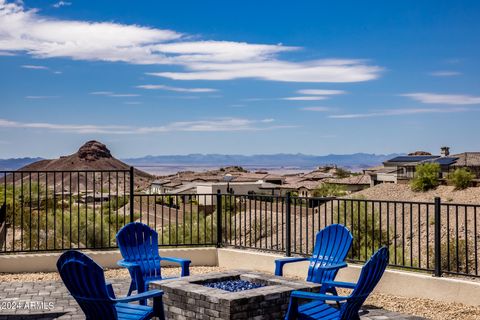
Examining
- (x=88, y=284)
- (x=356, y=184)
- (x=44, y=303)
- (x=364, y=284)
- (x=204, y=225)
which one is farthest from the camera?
(x=356, y=184)

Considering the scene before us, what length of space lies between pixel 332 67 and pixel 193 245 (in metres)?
110

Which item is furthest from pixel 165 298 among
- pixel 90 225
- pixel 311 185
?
pixel 311 185

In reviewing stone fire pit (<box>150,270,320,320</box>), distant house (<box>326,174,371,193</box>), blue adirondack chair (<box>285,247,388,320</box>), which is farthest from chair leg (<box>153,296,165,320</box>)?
distant house (<box>326,174,371,193</box>)

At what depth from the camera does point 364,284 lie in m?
5.22

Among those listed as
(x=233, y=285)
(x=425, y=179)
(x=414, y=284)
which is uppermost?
(x=233, y=285)

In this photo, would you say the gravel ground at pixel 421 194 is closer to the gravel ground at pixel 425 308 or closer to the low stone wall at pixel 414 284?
the low stone wall at pixel 414 284

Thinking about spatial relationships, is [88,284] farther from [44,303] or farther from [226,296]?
[44,303]

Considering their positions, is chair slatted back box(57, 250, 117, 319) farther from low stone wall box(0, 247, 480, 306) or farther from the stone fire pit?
low stone wall box(0, 247, 480, 306)

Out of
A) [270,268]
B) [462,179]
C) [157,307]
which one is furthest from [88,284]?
[462,179]

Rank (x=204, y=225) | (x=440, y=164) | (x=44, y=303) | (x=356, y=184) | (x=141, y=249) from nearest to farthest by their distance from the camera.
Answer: (x=44, y=303) → (x=141, y=249) → (x=204, y=225) → (x=440, y=164) → (x=356, y=184)

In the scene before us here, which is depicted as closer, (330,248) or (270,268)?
(330,248)

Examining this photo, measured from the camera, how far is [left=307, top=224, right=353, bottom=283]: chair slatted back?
718 centimetres

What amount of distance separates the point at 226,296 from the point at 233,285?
754 millimetres

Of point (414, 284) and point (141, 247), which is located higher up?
point (141, 247)
